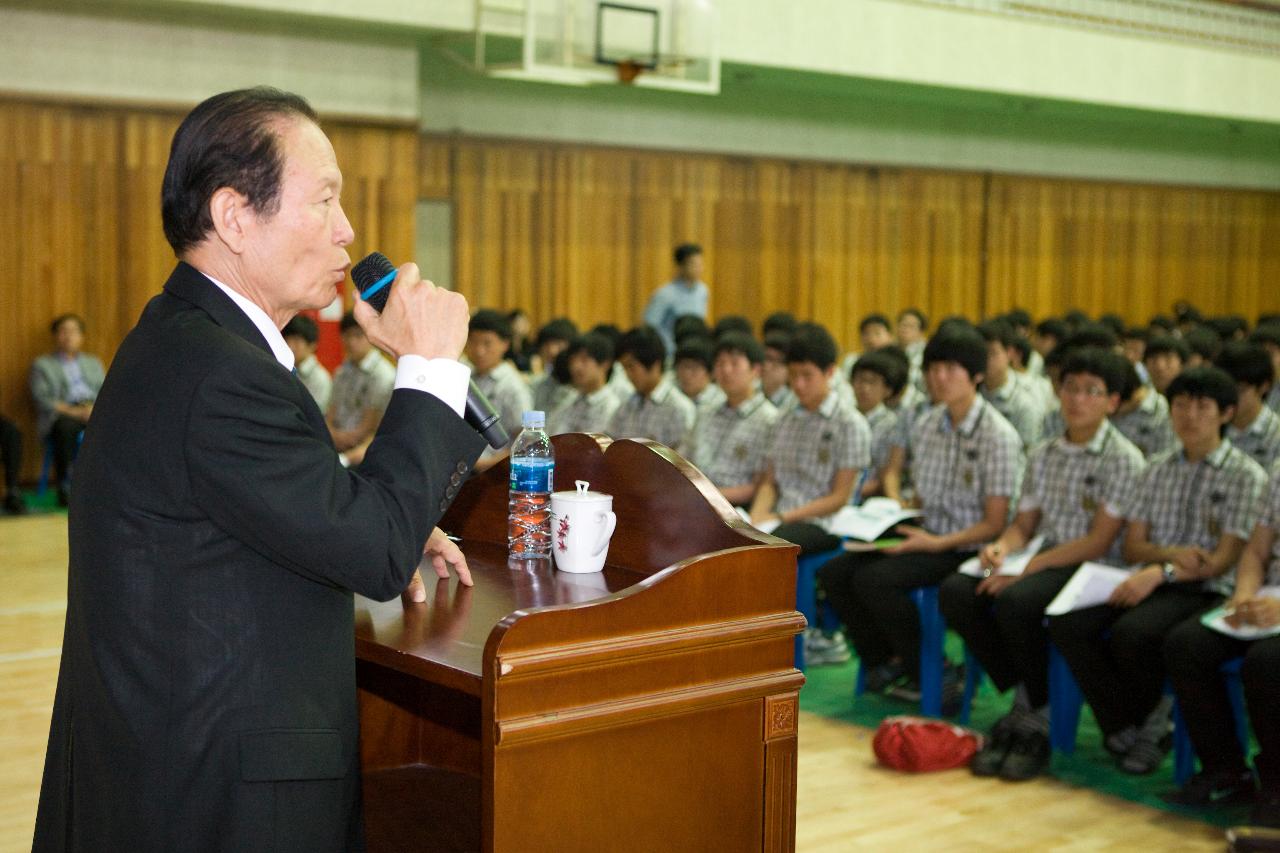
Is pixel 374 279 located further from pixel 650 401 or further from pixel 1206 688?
pixel 650 401

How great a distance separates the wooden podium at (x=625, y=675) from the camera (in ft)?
5.02

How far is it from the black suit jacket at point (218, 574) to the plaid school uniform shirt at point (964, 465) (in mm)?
3311

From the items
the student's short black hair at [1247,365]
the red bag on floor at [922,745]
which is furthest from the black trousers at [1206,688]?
the student's short black hair at [1247,365]

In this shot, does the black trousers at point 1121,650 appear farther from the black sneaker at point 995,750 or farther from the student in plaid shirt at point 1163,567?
the black sneaker at point 995,750

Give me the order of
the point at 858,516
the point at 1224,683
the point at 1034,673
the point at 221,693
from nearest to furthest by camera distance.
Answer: the point at 221,693
the point at 1224,683
the point at 1034,673
the point at 858,516

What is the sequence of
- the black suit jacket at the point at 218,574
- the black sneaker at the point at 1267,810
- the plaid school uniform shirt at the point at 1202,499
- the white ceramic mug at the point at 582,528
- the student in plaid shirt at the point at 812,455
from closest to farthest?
the black suit jacket at the point at 218,574, the white ceramic mug at the point at 582,528, the black sneaker at the point at 1267,810, the plaid school uniform shirt at the point at 1202,499, the student in plaid shirt at the point at 812,455

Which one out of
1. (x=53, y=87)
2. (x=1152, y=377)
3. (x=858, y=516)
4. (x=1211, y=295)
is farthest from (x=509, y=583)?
(x=1211, y=295)

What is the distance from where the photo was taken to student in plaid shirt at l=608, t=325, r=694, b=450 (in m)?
5.88

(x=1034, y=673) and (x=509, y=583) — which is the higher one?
(x=509, y=583)

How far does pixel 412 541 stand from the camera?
1.35m

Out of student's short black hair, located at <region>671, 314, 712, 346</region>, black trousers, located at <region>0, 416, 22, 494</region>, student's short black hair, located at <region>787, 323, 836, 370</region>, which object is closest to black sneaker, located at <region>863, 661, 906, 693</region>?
student's short black hair, located at <region>787, 323, 836, 370</region>

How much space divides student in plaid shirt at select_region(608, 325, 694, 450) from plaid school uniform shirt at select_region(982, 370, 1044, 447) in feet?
4.58

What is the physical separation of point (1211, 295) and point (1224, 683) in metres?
12.5

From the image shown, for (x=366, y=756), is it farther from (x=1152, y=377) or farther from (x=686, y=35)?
(x=686, y=35)
